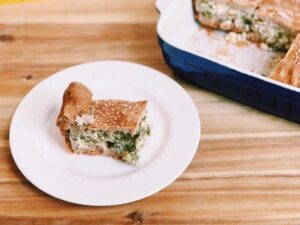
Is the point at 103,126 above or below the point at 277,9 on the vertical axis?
below

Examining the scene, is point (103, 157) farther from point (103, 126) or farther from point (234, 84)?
point (234, 84)

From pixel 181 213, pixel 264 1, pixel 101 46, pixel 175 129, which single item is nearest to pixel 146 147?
pixel 175 129

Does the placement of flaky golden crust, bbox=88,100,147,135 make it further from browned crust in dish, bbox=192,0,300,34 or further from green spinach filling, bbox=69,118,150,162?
browned crust in dish, bbox=192,0,300,34

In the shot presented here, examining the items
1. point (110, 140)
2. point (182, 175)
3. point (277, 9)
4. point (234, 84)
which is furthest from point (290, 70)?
point (110, 140)

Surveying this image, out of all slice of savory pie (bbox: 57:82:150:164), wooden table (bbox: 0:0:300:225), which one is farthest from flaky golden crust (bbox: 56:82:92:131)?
wooden table (bbox: 0:0:300:225)

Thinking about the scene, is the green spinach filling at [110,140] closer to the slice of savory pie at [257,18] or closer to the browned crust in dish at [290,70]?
the browned crust in dish at [290,70]

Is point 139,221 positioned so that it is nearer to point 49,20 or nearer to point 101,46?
point 101,46
